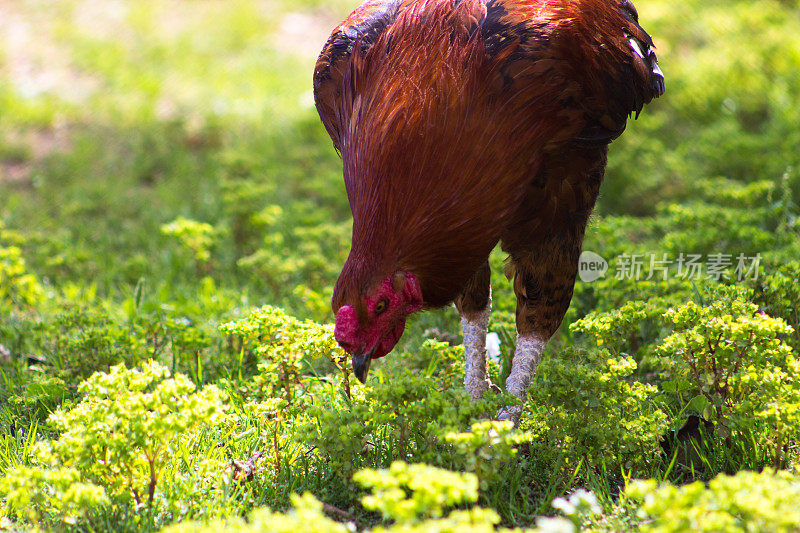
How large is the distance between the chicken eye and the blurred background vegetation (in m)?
0.28

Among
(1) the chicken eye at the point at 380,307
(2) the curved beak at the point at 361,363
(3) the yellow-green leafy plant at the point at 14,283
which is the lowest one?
(3) the yellow-green leafy plant at the point at 14,283

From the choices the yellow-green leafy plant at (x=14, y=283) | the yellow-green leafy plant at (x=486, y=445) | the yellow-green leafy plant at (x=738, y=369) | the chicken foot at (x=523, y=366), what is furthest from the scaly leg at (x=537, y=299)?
the yellow-green leafy plant at (x=14, y=283)

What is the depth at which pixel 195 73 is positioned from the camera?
814cm

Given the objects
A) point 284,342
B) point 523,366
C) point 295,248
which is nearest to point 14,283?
point 295,248

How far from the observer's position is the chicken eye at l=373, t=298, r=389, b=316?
2.69 m

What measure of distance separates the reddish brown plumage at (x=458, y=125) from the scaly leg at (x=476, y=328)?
1.74 ft

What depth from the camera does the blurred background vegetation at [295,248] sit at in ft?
9.41

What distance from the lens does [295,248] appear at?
5.38 m

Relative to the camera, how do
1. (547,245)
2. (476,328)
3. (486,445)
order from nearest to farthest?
1. (486,445)
2. (547,245)
3. (476,328)

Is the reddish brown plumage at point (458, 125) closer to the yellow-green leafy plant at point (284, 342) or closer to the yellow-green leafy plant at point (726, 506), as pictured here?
the yellow-green leafy plant at point (284, 342)

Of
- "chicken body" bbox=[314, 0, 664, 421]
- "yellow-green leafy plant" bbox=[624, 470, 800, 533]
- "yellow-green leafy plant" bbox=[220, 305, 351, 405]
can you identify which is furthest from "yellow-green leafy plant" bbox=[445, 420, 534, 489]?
"yellow-green leafy plant" bbox=[220, 305, 351, 405]

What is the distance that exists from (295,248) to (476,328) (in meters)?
2.16

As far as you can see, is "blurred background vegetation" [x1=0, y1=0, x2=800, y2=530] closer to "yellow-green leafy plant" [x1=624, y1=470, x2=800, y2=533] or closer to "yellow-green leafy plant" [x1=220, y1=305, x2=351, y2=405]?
"yellow-green leafy plant" [x1=220, y1=305, x2=351, y2=405]

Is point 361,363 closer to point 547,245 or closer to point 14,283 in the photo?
point 547,245
